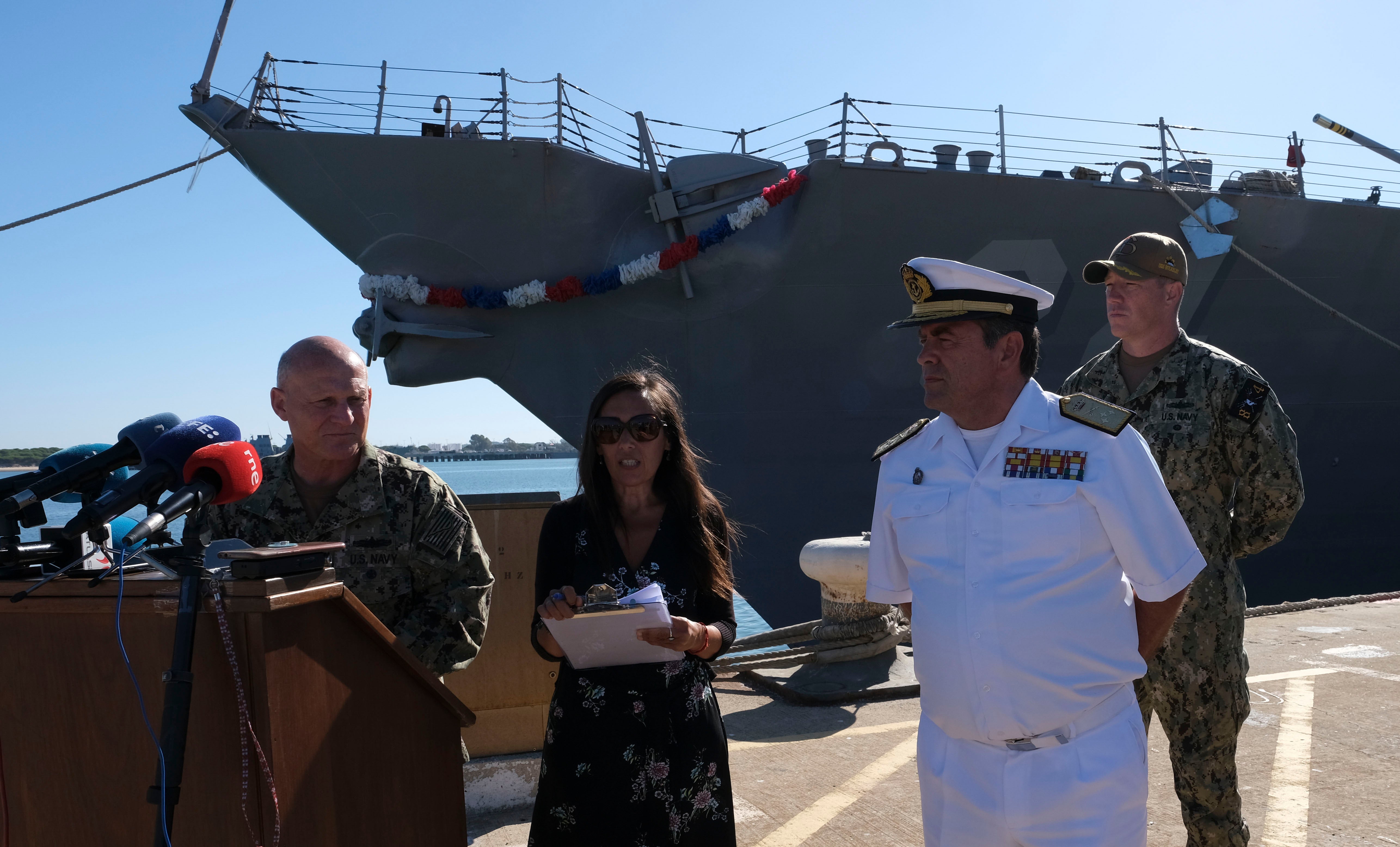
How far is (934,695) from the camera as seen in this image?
1885 mm

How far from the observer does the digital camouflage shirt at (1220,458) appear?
8.57 ft

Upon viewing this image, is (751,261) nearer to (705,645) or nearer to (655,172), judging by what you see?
(655,172)

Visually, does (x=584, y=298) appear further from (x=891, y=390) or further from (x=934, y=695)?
(x=934, y=695)

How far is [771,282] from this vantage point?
9.52m

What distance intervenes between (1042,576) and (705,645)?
76 centimetres

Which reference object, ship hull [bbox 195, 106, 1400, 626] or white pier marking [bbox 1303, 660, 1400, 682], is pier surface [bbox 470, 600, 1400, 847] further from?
ship hull [bbox 195, 106, 1400, 626]

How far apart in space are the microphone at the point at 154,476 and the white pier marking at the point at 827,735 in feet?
10.4

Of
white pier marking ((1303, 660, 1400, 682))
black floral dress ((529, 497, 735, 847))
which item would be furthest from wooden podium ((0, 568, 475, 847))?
white pier marking ((1303, 660, 1400, 682))

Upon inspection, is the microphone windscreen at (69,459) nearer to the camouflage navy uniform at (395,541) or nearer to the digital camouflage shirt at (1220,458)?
the camouflage navy uniform at (395,541)

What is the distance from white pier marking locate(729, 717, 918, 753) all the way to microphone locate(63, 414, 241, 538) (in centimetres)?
318

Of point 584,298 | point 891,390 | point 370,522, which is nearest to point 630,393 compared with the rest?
point 370,522

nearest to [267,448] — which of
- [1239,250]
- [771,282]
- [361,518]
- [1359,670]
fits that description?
[361,518]

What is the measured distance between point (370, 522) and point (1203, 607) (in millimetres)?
2250

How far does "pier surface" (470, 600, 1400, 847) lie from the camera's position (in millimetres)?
3105
